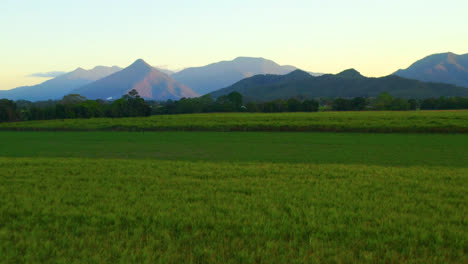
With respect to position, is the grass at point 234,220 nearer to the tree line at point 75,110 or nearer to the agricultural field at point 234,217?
the agricultural field at point 234,217

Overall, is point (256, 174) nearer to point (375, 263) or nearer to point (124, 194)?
point (124, 194)

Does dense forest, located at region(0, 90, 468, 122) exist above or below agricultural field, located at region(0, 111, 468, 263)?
above

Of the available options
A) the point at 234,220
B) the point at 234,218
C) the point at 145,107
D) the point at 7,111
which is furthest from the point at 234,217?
the point at 7,111

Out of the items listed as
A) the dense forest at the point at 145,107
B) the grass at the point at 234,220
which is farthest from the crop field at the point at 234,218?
the dense forest at the point at 145,107

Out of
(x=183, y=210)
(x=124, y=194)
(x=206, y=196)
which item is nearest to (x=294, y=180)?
(x=206, y=196)

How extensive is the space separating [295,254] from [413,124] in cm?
4874

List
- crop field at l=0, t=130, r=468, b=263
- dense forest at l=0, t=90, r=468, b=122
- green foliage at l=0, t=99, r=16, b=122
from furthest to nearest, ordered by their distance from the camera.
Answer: dense forest at l=0, t=90, r=468, b=122
green foliage at l=0, t=99, r=16, b=122
crop field at l=0, t=130, r=468, b=263

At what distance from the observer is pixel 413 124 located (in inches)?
1849

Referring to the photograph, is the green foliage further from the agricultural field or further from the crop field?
the crop field

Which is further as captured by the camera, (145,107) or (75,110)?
(75,110)

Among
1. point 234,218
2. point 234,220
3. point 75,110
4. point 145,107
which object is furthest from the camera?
point 75,110

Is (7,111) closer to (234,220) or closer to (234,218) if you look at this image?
(234,218)

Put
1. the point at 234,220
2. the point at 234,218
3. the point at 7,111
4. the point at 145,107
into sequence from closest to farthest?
the point at 234,220 → the point at 234,218 → the point at 7,111 → the point at 145,107

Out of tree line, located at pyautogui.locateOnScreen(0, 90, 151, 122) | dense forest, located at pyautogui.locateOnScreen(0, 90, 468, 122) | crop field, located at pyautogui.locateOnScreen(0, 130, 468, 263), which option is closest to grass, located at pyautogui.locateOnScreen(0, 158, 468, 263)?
crop field, located at pyautogui.locateOnScreen(0, 130, 468, 263)
